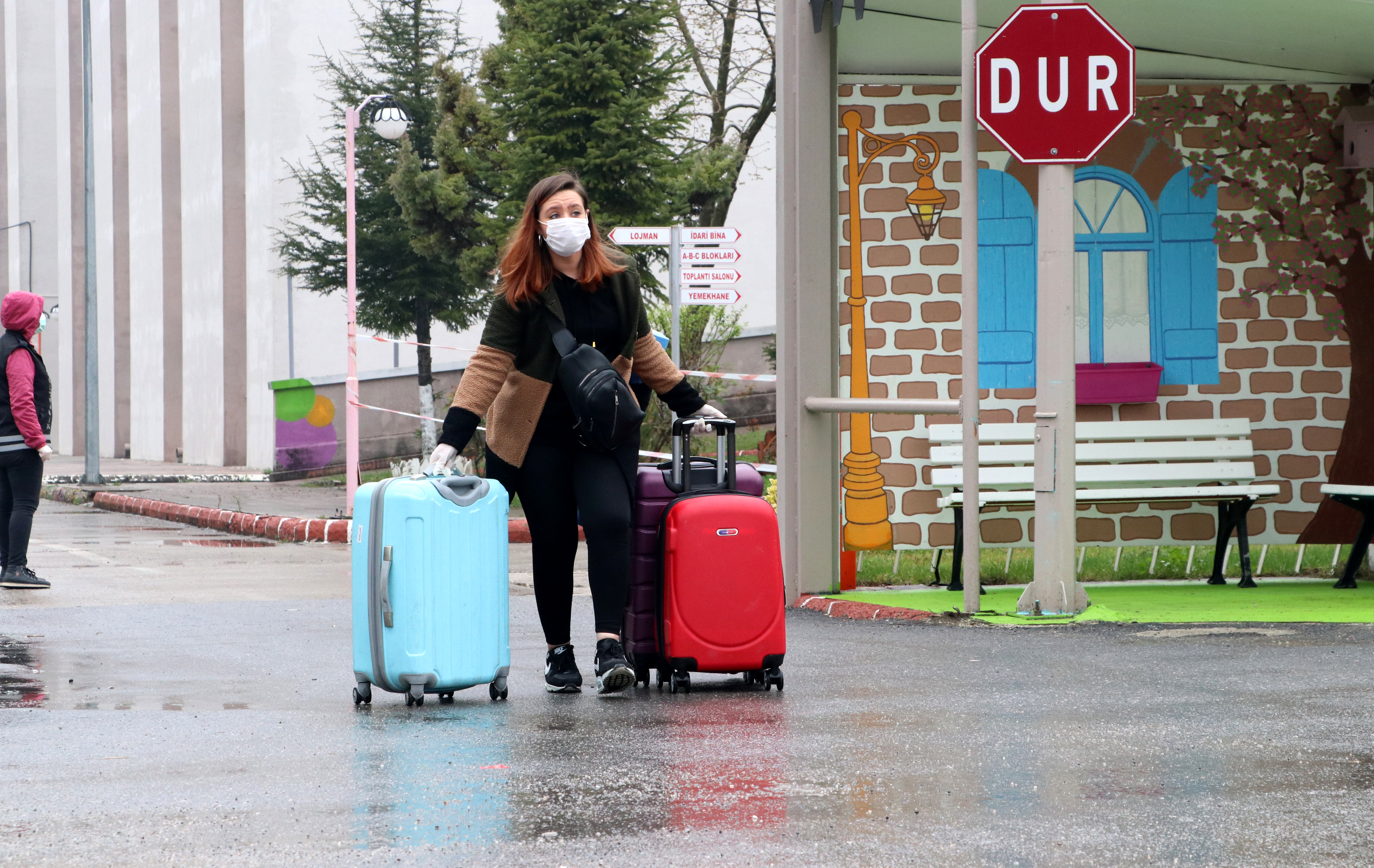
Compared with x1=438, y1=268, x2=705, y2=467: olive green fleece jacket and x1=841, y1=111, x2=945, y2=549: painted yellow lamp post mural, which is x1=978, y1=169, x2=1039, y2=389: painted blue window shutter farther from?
x1=438, y1=268, x2=705, y2=467: olive green fleece jacket

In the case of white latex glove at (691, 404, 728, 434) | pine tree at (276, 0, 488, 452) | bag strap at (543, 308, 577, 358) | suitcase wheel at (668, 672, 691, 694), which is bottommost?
suitcase wheel at (668, 672, 691, 694)

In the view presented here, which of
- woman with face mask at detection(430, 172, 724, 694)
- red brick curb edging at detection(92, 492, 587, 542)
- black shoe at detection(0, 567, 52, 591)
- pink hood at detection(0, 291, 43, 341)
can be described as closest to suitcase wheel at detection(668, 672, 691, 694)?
woman with face mask at detection(430, 172, 724, 694)

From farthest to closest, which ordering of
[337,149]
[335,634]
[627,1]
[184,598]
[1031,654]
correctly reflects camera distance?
[337,149] < [627,1] < [184,598] < [335,634] < [1031,654]

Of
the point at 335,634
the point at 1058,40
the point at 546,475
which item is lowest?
the point at 335,634

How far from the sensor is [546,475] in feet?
19.7

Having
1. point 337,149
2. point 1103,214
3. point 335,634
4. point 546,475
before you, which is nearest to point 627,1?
point 337,149

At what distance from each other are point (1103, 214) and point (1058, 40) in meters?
2.53

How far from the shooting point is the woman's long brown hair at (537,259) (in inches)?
236

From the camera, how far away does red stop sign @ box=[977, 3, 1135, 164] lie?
26.8ft

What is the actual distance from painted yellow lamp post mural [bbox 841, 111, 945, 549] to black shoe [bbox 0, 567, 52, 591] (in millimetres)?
4983

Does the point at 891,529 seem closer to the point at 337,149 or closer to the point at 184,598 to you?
the point at 184,598

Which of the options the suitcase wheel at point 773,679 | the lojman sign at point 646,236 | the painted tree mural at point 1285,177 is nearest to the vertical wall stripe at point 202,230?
the lojman sign at point 646,236

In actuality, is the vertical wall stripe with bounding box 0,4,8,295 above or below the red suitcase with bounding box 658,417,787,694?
above

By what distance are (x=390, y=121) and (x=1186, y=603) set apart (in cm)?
1218
